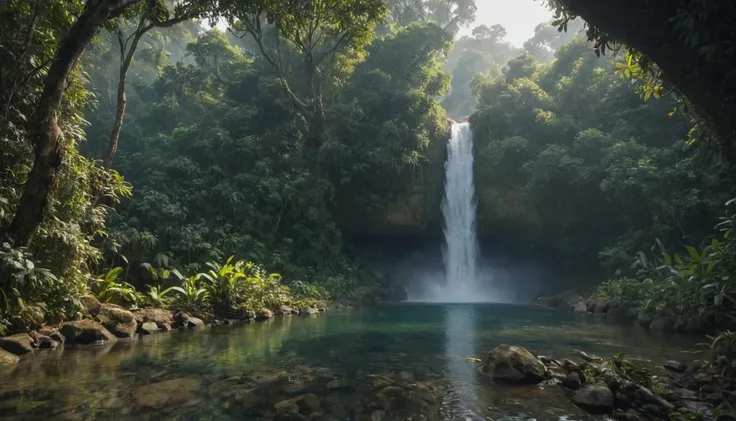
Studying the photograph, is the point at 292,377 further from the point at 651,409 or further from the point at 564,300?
the point at 564,300

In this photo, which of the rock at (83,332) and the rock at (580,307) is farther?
the rock at (580,307)

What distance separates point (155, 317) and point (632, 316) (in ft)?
40.4

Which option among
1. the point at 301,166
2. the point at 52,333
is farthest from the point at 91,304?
the point at 301,166

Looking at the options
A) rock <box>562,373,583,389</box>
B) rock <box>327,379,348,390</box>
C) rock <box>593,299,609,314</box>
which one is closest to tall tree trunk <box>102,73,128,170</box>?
rock <box>327,379,348,390</box>

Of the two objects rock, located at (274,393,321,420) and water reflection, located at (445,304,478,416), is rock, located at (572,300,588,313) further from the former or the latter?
rock, located at (274,393,321,420)

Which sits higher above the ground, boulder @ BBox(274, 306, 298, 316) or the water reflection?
boulder @ BBox(274, 306, 298, 316)

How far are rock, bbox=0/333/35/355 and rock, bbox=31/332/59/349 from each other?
0.53 feet

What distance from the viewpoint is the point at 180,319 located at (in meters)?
10.1

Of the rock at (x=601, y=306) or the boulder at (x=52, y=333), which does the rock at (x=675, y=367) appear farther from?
the rock at (x=601, y=306)

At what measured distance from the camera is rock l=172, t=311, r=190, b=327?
10.0 meters

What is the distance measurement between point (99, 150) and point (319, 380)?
22442 mm

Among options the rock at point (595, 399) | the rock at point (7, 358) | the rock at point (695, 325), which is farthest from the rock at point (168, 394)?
the rock at point (695, 325)

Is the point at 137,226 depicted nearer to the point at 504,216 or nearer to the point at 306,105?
the point at 306,105

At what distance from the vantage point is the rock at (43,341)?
6.86m
